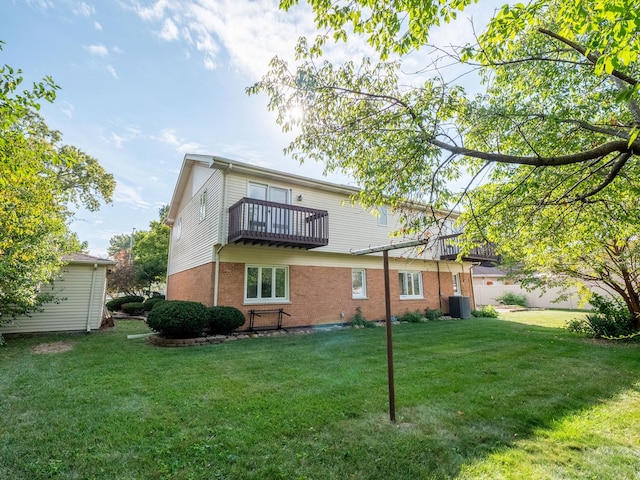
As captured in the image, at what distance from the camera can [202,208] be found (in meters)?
13.7

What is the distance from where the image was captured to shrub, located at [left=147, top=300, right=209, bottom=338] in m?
9.46

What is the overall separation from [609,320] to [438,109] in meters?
10.2

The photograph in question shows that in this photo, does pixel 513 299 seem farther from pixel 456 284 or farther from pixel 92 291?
pixel 92 291

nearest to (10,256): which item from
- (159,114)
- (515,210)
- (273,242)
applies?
(159,114)

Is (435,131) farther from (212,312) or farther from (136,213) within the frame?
(136,213)

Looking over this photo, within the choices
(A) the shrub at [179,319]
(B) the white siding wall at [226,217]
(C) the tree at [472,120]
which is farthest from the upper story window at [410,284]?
(A) the shrub at [179,319]

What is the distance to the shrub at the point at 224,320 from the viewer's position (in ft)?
33.4

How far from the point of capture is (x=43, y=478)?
2820 millimetres

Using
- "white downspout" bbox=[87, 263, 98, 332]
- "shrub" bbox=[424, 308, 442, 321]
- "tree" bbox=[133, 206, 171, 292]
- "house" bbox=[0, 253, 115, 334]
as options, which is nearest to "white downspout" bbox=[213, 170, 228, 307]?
"house" bbox=[0, 253, 115, 334]

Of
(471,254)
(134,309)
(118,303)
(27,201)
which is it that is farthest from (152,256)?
(471,254)

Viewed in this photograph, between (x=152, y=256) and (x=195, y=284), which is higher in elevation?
(x=152, y=256)

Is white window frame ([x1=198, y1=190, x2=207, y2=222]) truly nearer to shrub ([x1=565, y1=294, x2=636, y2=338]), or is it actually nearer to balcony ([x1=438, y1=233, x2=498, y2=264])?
balcony ([x1=438, y1=233, x2=498, y2=264])

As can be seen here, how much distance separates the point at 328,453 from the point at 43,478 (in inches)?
103

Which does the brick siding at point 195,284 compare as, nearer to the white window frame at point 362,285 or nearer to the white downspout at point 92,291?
the white downspout at point 92,291
